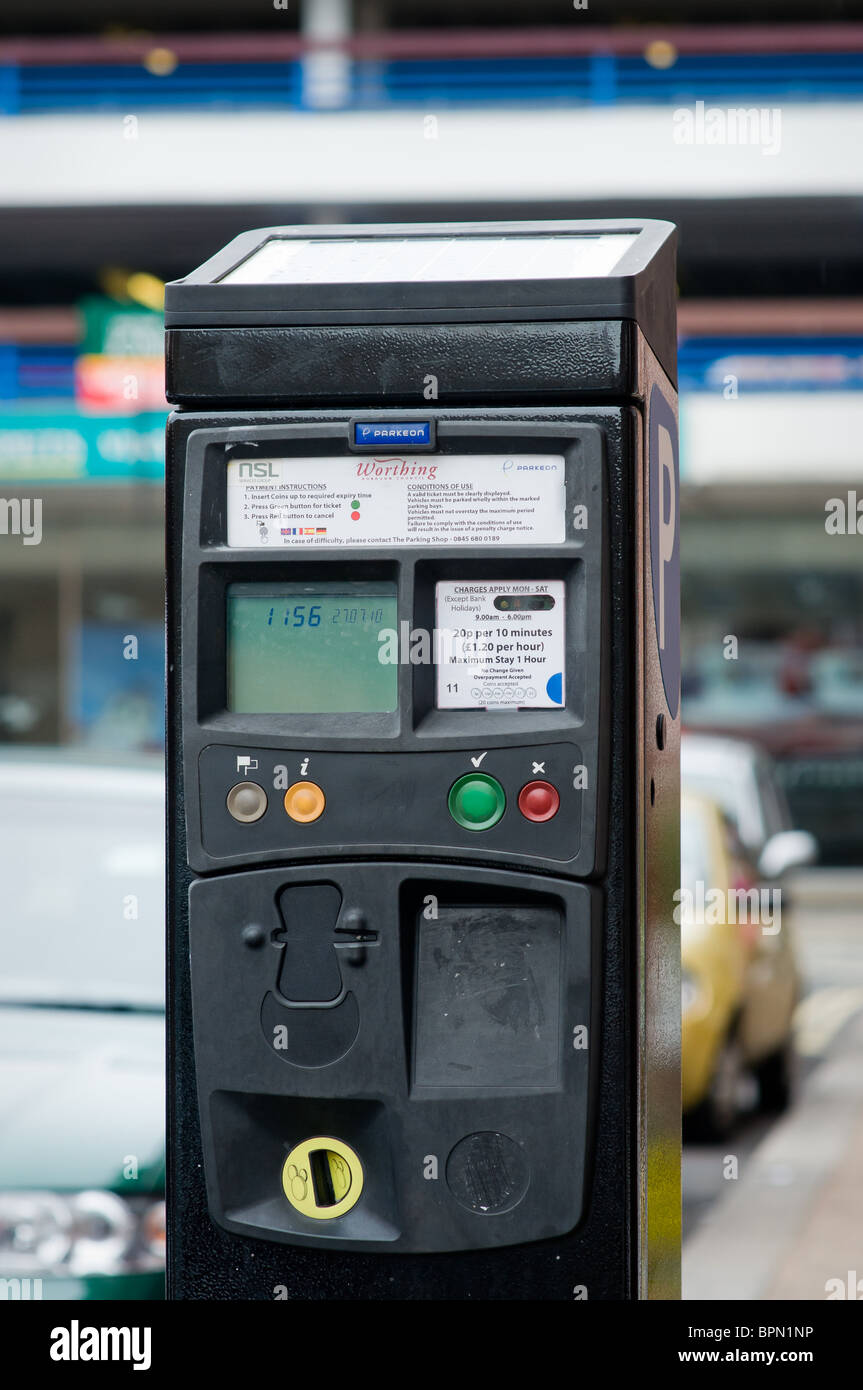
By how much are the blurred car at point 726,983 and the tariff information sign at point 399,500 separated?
170 inches

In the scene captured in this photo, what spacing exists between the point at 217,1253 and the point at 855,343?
12.6 metres

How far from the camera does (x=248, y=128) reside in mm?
10484

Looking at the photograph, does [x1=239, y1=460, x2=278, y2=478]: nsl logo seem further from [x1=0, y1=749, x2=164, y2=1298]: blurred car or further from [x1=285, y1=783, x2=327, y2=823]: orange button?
[x1=0, y1=749, x2=164, y2=1298]: blurred car

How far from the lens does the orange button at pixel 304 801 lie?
2.04 m

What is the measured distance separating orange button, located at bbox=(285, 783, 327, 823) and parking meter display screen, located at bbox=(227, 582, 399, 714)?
0.10 m

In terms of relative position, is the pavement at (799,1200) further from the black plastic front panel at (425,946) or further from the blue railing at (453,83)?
the blue railing at (453,83)

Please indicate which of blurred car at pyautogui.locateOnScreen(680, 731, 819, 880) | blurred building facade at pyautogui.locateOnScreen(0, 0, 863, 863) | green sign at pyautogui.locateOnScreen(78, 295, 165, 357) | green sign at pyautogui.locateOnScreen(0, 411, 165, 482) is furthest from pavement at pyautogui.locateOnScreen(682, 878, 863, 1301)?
green sign at pyautogui.locateOnScreen(78, 295, 165, 357)

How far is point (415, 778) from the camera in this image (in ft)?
6.61

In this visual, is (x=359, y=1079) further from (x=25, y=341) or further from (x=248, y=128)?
(x=25, y=341)

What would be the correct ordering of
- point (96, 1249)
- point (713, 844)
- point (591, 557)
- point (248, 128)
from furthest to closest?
point (248, 128), point (713, 844), point (96, 1249), point (591, 557)

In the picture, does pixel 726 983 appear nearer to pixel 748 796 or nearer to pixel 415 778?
pixel 748 796

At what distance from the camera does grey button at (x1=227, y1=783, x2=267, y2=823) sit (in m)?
2.05

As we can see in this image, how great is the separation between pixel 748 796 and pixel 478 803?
6.52m

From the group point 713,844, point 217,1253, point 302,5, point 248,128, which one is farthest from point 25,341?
point 217,1253
